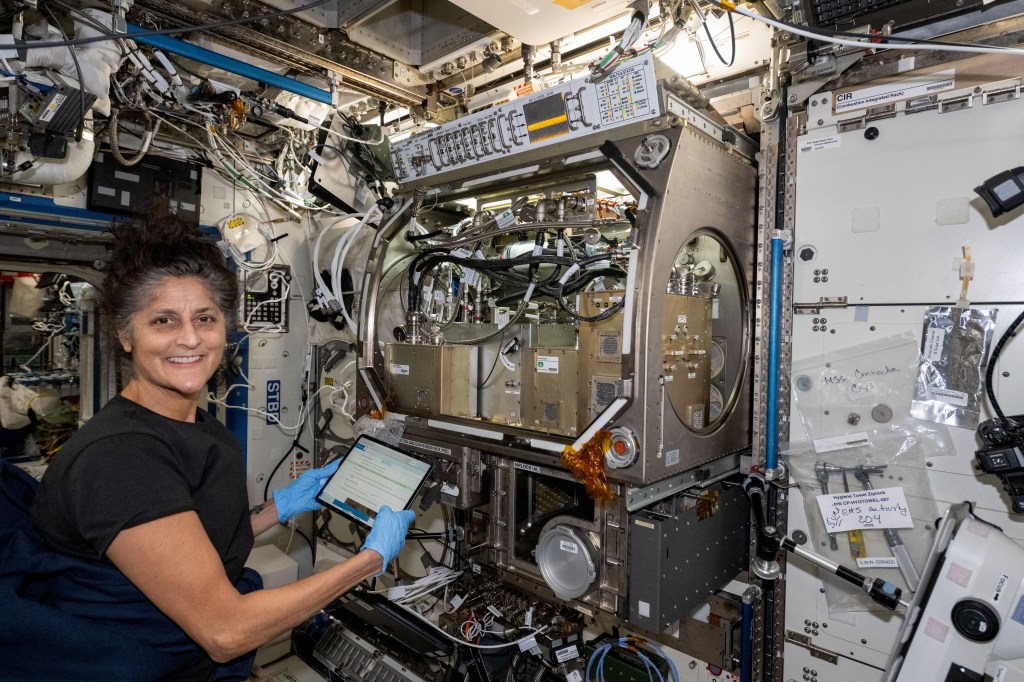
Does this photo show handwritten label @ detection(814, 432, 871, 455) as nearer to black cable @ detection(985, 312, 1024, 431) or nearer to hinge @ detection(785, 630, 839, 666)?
black cable @ detection(985, 312, 1024, 431)

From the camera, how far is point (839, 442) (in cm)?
209

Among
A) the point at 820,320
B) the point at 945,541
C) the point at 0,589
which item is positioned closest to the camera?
the point at 0,589

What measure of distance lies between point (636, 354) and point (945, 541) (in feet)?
3.22

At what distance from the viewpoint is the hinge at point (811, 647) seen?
6.89 ft

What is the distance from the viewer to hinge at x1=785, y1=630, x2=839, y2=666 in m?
2.10

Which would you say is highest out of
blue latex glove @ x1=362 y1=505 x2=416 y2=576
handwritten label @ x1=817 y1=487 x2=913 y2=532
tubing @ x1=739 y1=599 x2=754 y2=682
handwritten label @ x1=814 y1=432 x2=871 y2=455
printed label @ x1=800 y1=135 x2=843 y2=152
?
printed label @ x1=800 y1=135 x2=843 y2=152

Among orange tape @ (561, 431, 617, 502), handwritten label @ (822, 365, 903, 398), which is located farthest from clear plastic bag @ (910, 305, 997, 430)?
orange tape @ (561, 431, 617, 502)

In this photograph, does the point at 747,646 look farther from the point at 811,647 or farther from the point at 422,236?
the point at 422,236

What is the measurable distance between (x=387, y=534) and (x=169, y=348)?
0.92m

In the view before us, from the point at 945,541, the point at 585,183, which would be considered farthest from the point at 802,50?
the point at 945,541

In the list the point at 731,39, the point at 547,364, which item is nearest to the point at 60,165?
the point at 547,364

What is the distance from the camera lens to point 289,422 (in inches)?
156

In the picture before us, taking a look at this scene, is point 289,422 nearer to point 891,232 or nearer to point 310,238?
point 310,238

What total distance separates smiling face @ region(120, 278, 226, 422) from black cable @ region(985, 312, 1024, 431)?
245 cm
